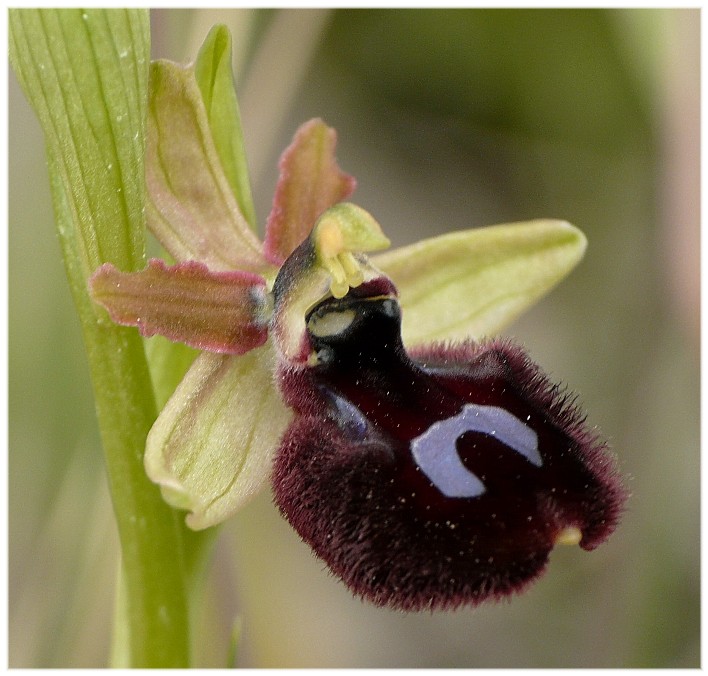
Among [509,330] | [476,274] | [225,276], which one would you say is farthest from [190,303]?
[509,330]

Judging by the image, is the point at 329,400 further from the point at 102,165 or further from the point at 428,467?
the point at 102,165

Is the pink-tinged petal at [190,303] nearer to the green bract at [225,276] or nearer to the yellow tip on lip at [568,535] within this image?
the green bract at [225,276]

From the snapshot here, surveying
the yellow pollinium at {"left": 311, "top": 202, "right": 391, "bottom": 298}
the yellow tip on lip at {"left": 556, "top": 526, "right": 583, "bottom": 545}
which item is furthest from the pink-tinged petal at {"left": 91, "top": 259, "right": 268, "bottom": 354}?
the yellow tip on lip at {"left": 556, "top": 526, "right": 583, "bottom": 545}

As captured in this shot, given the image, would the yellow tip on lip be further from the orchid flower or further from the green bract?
the green bract

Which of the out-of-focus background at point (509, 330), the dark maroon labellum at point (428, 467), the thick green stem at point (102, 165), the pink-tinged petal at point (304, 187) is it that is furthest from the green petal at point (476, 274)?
the out-of-focus background at point (509, 330)

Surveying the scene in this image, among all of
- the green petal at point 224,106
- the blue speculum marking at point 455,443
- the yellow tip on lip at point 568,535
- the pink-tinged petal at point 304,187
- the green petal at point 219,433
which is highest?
the green petal at point 224,106

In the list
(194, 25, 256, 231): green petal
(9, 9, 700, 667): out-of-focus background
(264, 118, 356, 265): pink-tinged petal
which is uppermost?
(194, 25, 256, 231): green petal
